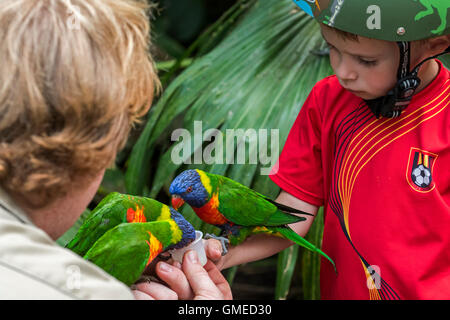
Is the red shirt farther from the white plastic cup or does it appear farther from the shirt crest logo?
the white plastic cup

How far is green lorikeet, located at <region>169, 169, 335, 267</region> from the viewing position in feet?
3.84

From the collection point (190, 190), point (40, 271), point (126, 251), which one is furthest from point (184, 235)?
point (40, 271)

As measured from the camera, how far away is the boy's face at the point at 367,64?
96 centimetres

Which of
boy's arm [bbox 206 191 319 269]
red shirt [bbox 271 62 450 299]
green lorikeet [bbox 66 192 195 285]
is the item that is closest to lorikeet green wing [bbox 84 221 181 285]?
green lorikeet [bbox 66 192 195 285]

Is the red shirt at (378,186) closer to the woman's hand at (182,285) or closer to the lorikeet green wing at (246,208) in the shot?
the lorikeet green wing at (246,208)

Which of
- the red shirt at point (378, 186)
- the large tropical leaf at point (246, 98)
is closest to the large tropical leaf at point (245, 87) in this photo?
the large tropical leaf at point (246, 98)

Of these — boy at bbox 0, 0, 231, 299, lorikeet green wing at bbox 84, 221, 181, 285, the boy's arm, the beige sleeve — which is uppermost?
boy at bbox 0, 0, 231, 299

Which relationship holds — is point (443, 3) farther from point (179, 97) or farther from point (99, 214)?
point (179, 97)

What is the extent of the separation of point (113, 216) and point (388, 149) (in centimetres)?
60

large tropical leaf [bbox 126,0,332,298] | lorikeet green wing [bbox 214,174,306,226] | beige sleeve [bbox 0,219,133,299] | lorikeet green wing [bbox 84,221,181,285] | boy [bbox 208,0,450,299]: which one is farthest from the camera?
large tropical leaf [bbox 126,0,332,298]

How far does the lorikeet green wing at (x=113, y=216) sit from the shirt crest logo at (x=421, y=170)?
518 mm

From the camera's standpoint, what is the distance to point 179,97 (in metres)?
1.73

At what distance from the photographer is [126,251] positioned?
812 mm

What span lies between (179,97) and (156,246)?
3.10 ft
